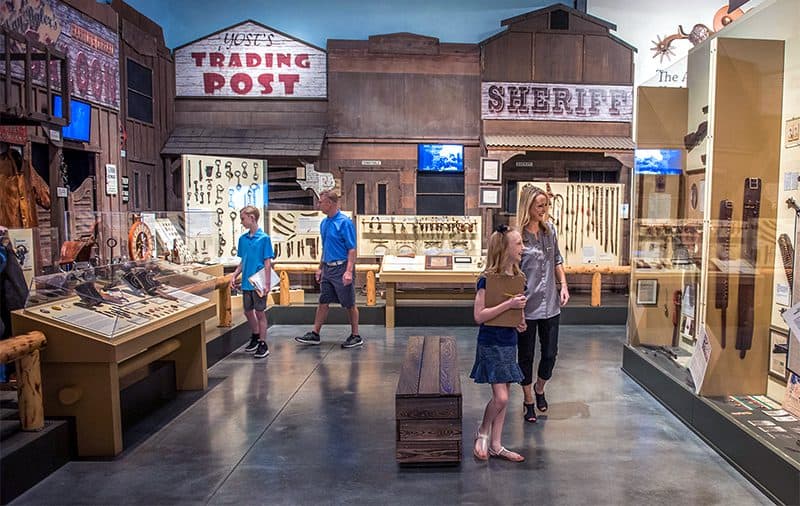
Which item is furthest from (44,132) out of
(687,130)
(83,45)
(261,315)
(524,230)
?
(687,130)

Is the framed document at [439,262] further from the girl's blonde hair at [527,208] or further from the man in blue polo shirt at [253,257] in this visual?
the girl's blonde hair at [527,208]

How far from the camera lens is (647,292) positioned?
18.4 ft

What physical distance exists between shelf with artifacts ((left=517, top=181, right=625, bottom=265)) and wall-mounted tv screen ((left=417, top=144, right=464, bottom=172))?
62.2 inches

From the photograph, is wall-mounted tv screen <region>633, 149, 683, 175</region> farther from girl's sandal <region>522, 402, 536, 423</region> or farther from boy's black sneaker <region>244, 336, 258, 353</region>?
boy's black sneaker <region>244, 336, 258, 353</region>

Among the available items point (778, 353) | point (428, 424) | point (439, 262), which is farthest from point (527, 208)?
point (439, 262)

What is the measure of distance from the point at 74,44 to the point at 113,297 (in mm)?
4750

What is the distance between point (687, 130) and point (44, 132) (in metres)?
6.88

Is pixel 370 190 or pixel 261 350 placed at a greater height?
pixel 370 190

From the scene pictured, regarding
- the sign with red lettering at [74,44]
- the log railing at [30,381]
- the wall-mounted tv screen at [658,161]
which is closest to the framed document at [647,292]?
the wall-mounted tv screen at [658,161]

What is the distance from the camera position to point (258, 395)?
4980mm

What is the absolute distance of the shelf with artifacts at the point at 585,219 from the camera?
8.81 m

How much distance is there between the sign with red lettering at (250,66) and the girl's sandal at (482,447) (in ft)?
25.2

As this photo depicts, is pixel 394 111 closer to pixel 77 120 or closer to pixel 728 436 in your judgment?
pixel 77 120

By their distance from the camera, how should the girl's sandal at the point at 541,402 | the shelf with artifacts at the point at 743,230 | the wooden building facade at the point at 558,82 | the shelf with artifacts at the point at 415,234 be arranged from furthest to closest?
the wooden building facade at the point at 558,82 → the shelf with artifacts at the point at 415,234 → the girl's sandal at the point at 541,402 → the shelf with artifacts at the point at 743,230
